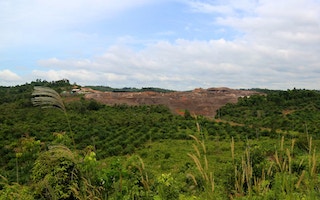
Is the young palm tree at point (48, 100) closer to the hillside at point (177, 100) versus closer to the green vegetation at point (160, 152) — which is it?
the green vegetation at point (160, 152)

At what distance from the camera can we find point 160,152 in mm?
22000

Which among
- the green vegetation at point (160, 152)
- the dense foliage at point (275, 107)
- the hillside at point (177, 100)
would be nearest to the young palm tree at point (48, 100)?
the green vegetation at point (160, 152)

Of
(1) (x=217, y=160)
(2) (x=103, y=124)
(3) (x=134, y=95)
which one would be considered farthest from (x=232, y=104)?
(1) (x=217, y=160)

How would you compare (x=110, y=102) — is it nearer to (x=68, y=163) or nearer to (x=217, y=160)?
(x=217, y=160)

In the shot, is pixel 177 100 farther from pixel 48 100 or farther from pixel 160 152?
pixel 48 100

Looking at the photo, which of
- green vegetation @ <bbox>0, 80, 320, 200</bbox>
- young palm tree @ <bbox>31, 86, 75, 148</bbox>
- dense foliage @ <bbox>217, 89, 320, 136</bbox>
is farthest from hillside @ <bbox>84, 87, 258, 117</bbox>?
young palm tree @ <bbox>31, 86, 75, 148</bbox>

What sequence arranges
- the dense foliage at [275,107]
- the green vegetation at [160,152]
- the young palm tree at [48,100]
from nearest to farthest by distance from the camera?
the young palm tree at [48,100], the green vegetation at [160,152], the dense foliage at [275,107]

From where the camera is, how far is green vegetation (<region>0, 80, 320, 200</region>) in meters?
2.99

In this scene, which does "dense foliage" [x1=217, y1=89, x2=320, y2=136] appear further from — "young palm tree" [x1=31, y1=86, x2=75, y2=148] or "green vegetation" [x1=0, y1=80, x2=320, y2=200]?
"young palm tree" [x1=31, y1=86, x2=75, y2=148]

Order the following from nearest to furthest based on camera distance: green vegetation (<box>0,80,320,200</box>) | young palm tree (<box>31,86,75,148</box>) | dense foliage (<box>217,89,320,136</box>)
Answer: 1. young palm tree (<box>31,86,75,148</box>)
2. green vegetation (<box>0,80,320,200</box>)
3. dense foliage (<box>217,89,320,136</box>)

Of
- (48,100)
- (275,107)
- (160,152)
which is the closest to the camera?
(48,100)

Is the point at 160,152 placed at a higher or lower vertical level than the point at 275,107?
lower

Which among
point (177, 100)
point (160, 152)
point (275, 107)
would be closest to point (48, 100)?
point (160, 152)

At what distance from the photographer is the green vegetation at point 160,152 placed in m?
2.99
